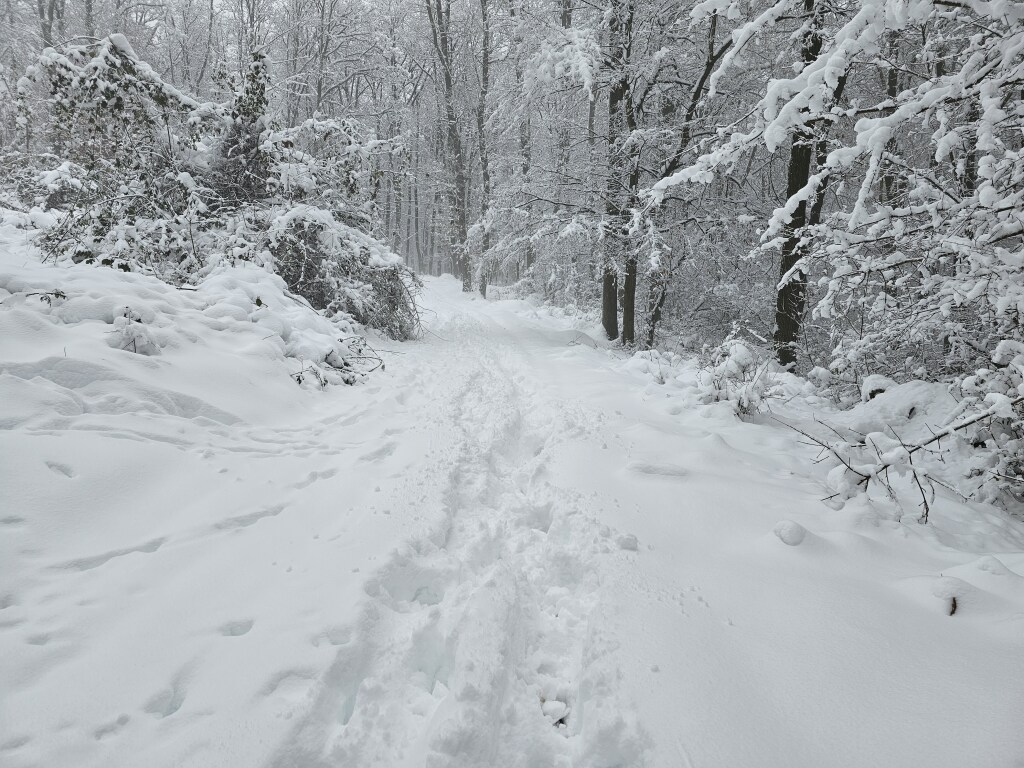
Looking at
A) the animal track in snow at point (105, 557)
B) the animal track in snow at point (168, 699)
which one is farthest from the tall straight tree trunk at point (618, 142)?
the animal track in snow at point (168, 699)

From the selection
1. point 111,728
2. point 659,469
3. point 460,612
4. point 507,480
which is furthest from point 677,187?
point 111,728

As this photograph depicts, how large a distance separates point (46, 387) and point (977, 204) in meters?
6.59

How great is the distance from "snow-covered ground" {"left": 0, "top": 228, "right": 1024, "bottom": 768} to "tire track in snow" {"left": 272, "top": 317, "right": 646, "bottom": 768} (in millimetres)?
12

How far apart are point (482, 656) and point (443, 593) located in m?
0.52

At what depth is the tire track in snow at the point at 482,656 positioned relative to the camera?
1774 millimetres

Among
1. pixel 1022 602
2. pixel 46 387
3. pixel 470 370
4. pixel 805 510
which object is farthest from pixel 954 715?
pixel 470 370

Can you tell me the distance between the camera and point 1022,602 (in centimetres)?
225

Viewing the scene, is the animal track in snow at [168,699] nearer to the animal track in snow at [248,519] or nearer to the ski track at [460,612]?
the ski track at [460,612]

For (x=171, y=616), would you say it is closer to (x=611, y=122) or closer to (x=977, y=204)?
A: (x=977, y=204)

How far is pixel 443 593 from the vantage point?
2.60 m

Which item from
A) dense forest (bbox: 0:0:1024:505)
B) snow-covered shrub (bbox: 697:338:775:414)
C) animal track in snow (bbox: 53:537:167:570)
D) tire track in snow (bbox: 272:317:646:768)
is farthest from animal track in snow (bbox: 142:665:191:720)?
snow-covered shrub (bbox: 697:338:775:414)

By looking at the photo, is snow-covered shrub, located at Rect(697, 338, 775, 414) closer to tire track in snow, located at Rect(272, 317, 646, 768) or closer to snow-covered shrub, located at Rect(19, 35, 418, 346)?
tire track in snow, located at Rect(272, 317, 646, 768)

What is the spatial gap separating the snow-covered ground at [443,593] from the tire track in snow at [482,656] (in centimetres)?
1

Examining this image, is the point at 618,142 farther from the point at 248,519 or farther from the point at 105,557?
the point at 105,557
